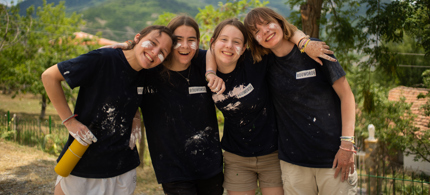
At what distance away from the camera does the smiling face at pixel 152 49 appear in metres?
2.30

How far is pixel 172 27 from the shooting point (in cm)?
245

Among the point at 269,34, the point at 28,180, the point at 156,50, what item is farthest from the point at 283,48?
the point at 28,180

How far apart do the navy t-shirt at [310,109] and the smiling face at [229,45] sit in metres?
0.38

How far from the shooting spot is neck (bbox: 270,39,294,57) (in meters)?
2.36

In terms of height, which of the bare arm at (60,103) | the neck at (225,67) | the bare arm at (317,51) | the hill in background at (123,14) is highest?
the hill in background at (123,14)

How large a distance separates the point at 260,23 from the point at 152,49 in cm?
89

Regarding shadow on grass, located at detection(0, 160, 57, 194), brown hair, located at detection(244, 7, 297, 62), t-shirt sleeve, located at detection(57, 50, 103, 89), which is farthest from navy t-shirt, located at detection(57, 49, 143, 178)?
shadow on grass, located at detection(0, 160, 57, 194)

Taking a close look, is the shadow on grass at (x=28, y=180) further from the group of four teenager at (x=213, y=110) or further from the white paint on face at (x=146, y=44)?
the white paint on face at (x=146, y=44)

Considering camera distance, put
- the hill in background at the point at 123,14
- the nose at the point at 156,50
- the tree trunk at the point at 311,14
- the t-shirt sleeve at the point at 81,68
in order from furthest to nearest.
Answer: the hill in background at the point at 123,14 < the tree trunk at the point at 311,14 < the nose at the point at 156,50 < the t-shirt sleeve at the point at 81,68

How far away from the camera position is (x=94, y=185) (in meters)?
2.26

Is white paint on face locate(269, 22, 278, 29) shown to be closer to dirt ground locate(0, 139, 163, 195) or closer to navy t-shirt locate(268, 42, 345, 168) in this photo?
navy t-shirt locate(268, 42, 345, 168)

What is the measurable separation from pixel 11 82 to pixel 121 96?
57.1 feet

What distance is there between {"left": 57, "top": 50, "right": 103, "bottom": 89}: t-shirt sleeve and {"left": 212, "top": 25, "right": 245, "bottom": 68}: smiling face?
921 mm

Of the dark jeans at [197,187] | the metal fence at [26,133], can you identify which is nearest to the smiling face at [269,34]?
the dark jeans at [197,187]
